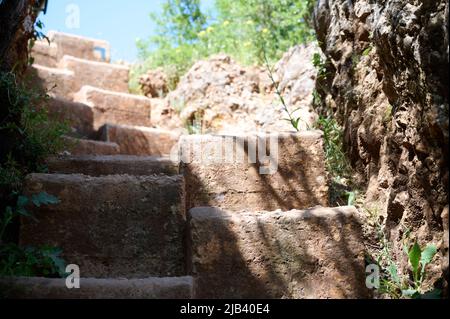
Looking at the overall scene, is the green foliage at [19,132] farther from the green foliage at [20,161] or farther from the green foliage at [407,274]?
the green foliage at [407,274]

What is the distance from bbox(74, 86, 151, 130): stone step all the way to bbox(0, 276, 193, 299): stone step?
3.11m

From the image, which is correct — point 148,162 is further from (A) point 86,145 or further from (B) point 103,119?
(B) point 103,119

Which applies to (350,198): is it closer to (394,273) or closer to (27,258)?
(394,273)

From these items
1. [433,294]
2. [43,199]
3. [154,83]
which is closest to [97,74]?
[154,83]

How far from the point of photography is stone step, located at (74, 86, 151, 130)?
5184mm

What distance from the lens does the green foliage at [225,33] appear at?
592 centimetres

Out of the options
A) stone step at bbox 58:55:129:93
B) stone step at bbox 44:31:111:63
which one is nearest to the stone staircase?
stone step at bbox 58:55:129:93

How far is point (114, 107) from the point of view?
527 cm

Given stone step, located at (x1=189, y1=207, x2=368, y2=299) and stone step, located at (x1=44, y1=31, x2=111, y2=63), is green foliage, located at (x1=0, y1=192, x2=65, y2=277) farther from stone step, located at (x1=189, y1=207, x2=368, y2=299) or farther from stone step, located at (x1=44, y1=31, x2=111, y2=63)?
stone step, located at (x1=44, y1=31, x2=111, y2=63)

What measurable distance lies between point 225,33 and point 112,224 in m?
4.47

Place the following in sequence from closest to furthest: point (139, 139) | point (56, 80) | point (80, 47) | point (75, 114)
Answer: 1. point (139, 139)
2. point (75, 114)
3. point (56, 80)
4. point (80, 47)

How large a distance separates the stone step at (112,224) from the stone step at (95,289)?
37 cm

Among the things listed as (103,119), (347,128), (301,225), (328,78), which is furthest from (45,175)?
(103,119)

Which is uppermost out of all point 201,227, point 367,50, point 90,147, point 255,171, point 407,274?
point 367,50
